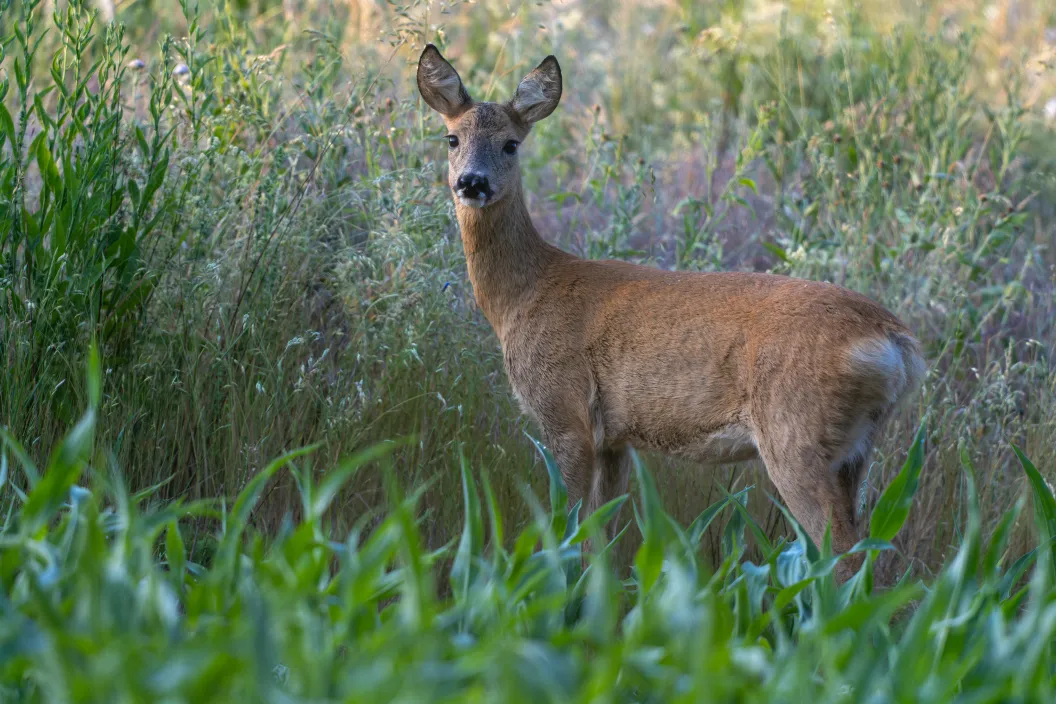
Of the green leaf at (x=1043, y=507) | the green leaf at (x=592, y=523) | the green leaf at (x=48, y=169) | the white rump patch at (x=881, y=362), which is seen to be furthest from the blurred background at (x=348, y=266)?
the green leaf at (x=1043, y=507)

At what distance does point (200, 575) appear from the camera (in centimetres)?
287

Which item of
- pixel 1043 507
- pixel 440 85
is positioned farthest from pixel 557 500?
pixel 440 85

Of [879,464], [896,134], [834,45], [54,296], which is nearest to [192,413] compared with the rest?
[54,296]

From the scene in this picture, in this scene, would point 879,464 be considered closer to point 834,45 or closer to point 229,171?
point 229,171

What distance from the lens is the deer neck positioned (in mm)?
4523

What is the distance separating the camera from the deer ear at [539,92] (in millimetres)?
4641

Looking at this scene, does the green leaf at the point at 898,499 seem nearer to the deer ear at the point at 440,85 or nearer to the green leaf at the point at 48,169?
the deer ear at the point at 440,85

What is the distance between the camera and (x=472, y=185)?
433 cm

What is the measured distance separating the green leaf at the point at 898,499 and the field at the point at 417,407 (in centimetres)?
1

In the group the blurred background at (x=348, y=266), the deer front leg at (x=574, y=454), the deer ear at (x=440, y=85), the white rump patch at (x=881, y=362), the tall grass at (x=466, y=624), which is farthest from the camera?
the deer ear at (x=440, y=85)

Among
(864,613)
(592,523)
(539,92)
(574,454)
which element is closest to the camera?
(864,613)

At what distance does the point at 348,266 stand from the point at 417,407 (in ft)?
1.83

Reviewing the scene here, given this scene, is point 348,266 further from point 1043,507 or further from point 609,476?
point 1043,507

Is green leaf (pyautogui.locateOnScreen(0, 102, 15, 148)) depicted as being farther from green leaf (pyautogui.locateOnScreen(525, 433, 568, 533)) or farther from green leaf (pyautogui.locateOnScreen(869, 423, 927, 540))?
green leaf (pyautogui.locateOnScreen(869, 423, 927, 540))
